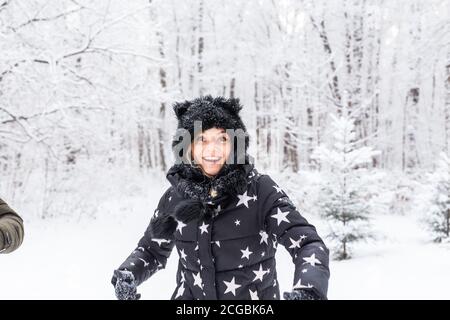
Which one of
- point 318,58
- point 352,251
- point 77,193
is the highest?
→ point 318,58

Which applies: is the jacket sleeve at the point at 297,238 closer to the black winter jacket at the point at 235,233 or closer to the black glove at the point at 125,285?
the black winter jacket at the point at 235,233

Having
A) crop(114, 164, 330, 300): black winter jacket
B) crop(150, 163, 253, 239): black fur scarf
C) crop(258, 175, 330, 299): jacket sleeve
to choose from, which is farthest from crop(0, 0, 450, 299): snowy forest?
crop(258, 175, 330, 299): jacket sleeve

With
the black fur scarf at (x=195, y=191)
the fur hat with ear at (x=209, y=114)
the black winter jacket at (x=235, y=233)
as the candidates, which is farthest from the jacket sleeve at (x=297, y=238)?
the fur hat with ear at (x=209, y=114)

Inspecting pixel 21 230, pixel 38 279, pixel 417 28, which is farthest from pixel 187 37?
pixel 21 230

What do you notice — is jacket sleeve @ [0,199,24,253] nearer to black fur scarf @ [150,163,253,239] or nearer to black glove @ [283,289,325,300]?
black fur scarf @ [150,163,253,239]

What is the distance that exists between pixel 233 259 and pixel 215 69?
18411 millimetres

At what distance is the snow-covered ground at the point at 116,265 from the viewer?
5.11 m

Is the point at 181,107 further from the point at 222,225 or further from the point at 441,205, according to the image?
the point at 441,205

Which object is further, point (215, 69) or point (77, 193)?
point (215, 69)

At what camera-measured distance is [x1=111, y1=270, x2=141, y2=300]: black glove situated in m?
1.98

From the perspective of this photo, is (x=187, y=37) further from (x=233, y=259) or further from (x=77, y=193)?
(x=233, y=259)

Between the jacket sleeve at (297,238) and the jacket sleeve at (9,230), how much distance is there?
1.27m
